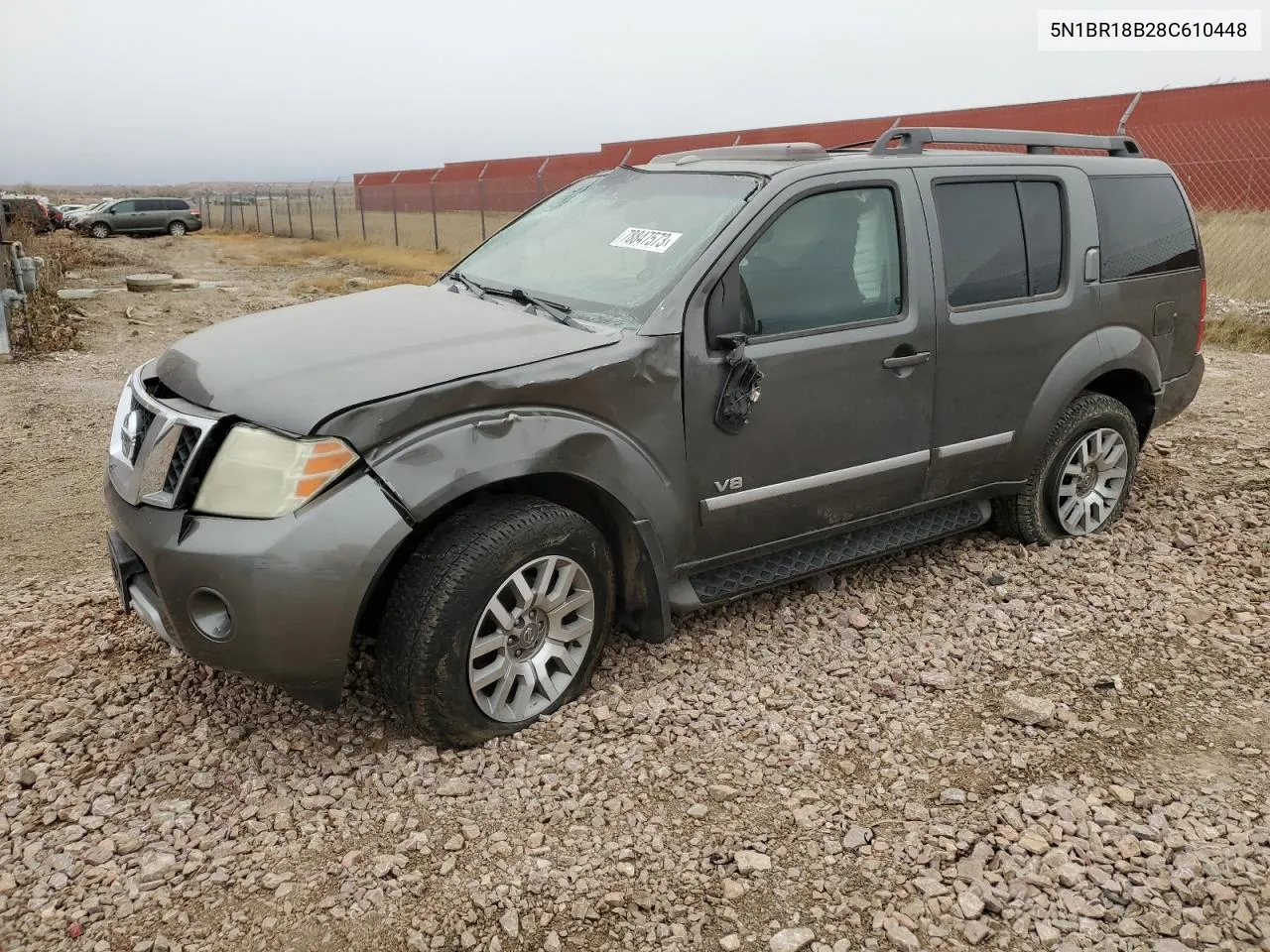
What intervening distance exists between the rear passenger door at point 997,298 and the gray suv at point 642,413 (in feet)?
0.05

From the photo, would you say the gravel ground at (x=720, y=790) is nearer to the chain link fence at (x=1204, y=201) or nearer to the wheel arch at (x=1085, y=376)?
the wheel arch at (x=1085, y=376)

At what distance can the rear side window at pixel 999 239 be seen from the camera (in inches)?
161

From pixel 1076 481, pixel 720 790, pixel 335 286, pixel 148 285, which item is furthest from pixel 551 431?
pixel 148 285

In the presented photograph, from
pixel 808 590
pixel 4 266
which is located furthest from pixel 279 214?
pixel 808 590

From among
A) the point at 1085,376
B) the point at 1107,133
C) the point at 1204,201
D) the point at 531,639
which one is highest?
the point at 1107,133

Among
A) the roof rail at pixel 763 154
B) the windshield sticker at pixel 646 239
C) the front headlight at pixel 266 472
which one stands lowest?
the front headlight at pixel 266 472

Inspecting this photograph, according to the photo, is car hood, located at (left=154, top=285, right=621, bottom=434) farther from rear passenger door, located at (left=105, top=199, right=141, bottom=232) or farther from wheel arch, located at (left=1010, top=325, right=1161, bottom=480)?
rear passenger door, located at (left=105, top=199, right=141, bottom=232)

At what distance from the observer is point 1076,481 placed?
191 inches

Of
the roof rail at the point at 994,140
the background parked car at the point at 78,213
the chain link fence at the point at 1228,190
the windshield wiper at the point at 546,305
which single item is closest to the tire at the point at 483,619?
the windshield wiper at the point at 546,305

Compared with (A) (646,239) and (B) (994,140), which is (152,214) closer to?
(A) (646,239)

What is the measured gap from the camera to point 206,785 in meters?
3.09

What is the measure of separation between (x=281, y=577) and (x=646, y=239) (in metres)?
1.84

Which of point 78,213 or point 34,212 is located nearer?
point 34,212

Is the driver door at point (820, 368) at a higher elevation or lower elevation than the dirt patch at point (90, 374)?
higher
